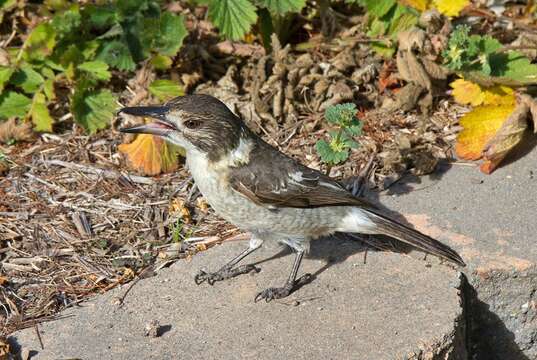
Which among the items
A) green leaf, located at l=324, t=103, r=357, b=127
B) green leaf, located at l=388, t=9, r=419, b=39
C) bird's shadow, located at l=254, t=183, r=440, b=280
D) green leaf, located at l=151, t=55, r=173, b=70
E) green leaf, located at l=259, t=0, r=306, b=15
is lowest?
bird's shadow, located at l=254, t=183, r=440, b=280

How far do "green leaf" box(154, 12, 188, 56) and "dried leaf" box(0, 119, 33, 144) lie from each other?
1.21 meters

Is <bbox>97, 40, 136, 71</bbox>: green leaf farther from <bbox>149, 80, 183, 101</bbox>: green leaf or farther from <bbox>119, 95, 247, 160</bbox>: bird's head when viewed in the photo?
<bbox>119, 95, 247, 160</bbox>: bird's head

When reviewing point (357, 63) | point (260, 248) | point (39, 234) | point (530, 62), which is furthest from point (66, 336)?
point (530, 62)

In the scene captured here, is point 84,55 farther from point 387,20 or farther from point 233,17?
point 387,20

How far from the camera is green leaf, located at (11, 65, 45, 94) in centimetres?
656

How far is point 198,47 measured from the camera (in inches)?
275

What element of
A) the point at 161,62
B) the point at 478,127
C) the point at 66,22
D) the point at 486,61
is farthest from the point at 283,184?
the point at 66,22

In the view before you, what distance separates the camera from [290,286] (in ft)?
16.8

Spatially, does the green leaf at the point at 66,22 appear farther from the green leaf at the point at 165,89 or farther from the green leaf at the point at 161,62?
the green leaf at the point at 165,89

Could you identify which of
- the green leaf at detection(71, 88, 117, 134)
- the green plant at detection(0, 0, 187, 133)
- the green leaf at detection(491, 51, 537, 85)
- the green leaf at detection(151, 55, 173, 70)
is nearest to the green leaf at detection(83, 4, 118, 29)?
the green plant at detection(0, 0, 187, 133)

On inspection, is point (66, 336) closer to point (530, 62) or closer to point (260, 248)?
point (260, 248)

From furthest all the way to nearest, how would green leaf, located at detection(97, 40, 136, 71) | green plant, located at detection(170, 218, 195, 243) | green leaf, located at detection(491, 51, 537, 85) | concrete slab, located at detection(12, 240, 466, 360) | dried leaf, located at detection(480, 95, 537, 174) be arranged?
green leaf, located at detection(97, 40, 136, 71)
green leaf, located at detection(491, 51, 537, 85)
dried leaf, located at detection(480, 95, 537, 174)
green plant, located at detection(170, 218, 195, 243)
concrete slab, located at detection(12, 240, 466, 360)

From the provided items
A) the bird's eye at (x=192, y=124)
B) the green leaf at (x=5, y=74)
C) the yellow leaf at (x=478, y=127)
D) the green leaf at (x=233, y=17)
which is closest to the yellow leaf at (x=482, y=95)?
the yellow leaf at (x=478, y=127)

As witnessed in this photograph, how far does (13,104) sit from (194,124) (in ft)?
7.28
